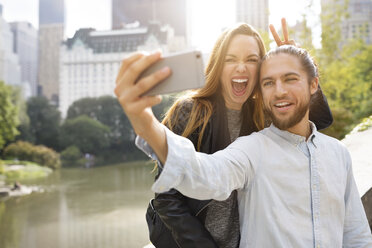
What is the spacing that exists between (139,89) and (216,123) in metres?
0.54

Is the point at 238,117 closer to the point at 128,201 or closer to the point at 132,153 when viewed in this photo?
the point at 128,201

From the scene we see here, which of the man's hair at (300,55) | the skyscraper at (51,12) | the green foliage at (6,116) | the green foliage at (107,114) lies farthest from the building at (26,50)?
the man's hair at (300,55)

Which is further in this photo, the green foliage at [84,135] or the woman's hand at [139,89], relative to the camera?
the green foliage at [84,135]

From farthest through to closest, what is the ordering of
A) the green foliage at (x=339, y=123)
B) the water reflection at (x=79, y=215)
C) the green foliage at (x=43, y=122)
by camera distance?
the green foliage at (x=43, y=122) < the water reflection at (x=79, y=215) < the green foliage at (x=339, y=123)

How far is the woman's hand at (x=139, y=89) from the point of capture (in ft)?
1.81

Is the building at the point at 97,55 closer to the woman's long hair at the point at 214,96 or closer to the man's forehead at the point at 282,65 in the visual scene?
the woman's long hair at the point at 214,96

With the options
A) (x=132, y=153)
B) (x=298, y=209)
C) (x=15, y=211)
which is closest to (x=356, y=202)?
(x=298, y=209)

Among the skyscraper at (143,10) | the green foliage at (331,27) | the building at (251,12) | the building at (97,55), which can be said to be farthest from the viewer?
the skyscraper at (143,10)

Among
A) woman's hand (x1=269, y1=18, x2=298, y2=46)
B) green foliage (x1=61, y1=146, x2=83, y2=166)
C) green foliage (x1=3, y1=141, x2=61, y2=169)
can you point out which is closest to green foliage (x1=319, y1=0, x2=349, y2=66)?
woman's hand (x1=269, y1=18, x2=298, y2=46)

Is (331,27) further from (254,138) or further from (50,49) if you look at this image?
(50,49)

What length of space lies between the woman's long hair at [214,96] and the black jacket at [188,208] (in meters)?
0.02

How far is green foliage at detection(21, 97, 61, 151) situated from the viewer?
86.2 feet

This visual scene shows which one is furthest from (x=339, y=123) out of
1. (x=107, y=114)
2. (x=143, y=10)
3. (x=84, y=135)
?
(x=143, y=10)

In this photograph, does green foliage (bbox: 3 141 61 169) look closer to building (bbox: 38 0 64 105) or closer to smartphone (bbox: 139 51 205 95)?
building (bbox: 38 0 64 105)
